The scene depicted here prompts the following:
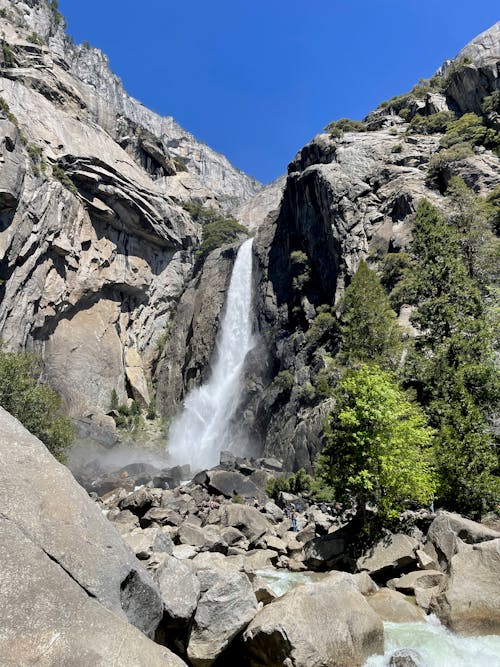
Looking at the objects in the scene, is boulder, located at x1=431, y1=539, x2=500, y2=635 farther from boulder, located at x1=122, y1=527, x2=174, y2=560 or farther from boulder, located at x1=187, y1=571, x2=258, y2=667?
boulder, located at x1=122, y1=527, x2=174, y2=560

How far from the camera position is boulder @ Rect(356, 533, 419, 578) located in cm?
1210

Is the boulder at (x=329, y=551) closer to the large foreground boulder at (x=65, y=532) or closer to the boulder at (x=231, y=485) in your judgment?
the large foreground boulder at (x=65, y=532)

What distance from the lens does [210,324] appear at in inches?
2466

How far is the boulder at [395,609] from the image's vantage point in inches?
360

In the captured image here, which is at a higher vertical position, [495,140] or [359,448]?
[495,140]

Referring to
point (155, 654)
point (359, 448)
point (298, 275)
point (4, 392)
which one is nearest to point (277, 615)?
point (155, 654)

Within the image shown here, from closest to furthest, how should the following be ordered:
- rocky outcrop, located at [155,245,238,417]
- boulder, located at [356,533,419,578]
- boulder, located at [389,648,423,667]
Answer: boulder, located at [389,648,423,667], boulder, located at [356,533,419,578], rocky outcrop, located at [155,245,238,417]

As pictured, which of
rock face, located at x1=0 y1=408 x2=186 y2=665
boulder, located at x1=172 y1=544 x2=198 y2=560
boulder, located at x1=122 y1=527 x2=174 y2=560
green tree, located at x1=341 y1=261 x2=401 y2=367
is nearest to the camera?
rock face, located at x1=0 y1=408 x2=186 y2=665

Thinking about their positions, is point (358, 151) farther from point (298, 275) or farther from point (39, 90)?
point (39, 90)

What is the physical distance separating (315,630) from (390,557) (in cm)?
617

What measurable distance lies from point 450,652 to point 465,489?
841cm

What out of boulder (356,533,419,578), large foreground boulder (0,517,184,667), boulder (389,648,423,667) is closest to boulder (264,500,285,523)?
boulder (356,533,419,578)

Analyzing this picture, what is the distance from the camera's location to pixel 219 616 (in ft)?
23.5

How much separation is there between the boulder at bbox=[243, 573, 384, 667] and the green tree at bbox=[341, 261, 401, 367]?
703 inches
